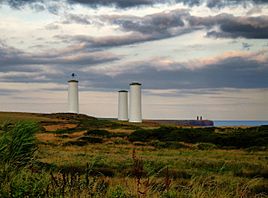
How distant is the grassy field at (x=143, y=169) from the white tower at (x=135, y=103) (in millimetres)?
10131

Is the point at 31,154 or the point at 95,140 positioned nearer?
the point at 31,154

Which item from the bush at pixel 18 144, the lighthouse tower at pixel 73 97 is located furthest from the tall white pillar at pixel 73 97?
the bush at pixel 18 144

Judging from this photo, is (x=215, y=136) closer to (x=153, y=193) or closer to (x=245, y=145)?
(x=245, y=145)

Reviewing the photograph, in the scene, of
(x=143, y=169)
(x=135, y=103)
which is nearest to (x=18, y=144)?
(x=143, y=169)

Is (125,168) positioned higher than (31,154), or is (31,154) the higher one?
(31,154)

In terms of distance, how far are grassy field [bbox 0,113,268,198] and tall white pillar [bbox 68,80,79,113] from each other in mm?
10455

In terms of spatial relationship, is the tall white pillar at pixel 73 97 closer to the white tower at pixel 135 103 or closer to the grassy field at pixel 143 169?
the grassy field at pixel 143 169

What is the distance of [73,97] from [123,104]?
1014 cm

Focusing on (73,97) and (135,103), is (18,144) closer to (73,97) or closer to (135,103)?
(135,103)

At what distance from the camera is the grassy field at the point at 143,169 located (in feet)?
26.7

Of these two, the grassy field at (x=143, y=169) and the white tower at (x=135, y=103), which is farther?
the white tower at (x=135, y=103)

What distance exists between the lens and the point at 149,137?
56219 mm

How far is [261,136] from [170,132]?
1114 cm

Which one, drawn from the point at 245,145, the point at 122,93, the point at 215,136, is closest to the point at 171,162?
the point at 245,145
